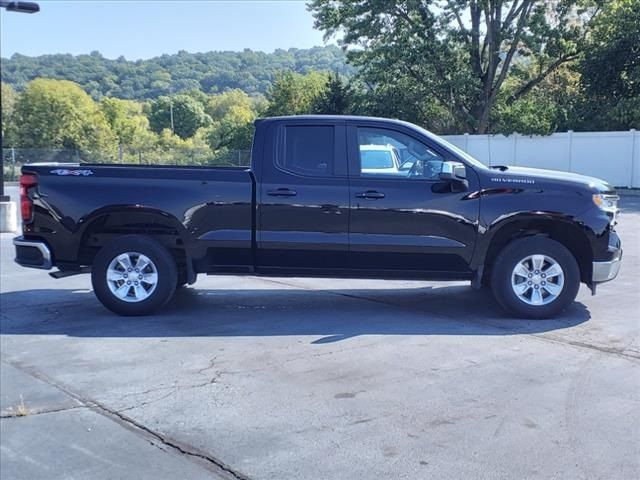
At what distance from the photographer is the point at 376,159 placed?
7.50m

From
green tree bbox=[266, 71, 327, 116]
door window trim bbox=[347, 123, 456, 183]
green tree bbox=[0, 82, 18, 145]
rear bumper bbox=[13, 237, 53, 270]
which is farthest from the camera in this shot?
green tree bbox=[0, 82, 18, 145]

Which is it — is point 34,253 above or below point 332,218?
below

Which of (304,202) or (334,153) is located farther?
(334,153)

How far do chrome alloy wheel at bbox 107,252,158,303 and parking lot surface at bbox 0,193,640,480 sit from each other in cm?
29

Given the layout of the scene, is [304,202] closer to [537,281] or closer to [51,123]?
[537,281]

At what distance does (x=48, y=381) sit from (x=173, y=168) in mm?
A: 2835

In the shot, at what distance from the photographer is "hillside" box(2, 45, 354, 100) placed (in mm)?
98062

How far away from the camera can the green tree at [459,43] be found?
3084cm

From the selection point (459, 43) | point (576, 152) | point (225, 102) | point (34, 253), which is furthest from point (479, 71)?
point (225, 102)

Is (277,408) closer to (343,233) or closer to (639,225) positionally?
(343,233)

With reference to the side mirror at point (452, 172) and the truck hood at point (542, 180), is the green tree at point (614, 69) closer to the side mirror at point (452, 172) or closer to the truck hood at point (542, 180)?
the truck hood at point (542, 180)

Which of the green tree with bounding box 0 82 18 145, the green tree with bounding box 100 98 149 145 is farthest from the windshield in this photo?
the green tree with bounding box 100 98 149 145

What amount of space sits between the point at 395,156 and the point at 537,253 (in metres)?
1.80

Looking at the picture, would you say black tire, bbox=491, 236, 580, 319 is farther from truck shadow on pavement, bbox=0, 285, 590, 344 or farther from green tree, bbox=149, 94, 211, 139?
green tree, bbox=149, 94, 211, 139
